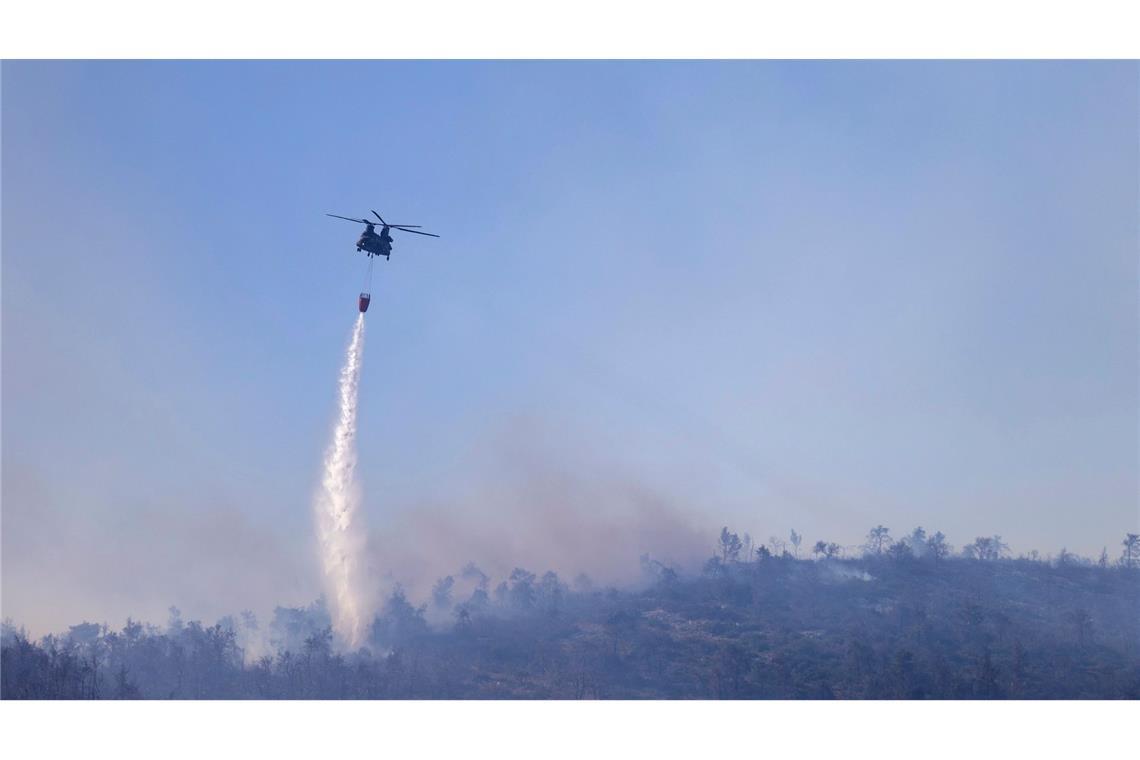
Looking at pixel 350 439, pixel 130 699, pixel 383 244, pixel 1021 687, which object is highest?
pixel 383 244

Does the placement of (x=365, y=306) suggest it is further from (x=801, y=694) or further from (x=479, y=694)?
(x=801, y=694)

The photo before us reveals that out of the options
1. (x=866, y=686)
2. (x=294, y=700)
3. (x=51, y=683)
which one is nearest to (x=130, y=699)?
(x=51, y=683)

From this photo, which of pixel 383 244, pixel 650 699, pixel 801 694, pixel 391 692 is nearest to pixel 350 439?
pixel 391 692

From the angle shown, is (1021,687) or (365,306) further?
(1021,687)

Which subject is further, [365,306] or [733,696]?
[733,696]

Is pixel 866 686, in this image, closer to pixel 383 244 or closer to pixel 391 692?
pixel 391 692

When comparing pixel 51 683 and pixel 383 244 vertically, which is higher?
pixel 383 244
